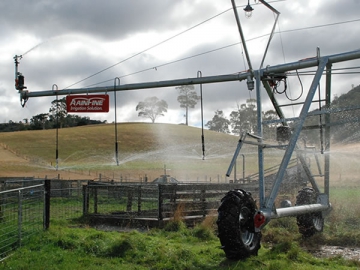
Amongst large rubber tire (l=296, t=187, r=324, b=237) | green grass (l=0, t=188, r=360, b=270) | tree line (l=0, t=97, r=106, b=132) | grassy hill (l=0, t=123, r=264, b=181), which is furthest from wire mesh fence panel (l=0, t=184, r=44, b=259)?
tree line (l=0, t=97, r=106, b=132)

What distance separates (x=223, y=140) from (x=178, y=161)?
90.2 feet

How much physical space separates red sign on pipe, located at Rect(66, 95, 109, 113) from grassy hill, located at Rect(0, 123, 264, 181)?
118 ft

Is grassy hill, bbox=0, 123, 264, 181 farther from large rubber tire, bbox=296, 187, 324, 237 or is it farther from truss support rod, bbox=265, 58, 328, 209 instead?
truss support rod, bbox=265, 58, 328, 209

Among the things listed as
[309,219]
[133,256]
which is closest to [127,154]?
[309,219]

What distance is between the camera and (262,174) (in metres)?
9.11

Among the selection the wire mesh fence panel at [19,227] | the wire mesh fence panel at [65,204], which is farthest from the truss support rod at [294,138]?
the wire mesh fence panel at [65,204]

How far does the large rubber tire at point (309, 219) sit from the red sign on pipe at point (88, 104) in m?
6.53

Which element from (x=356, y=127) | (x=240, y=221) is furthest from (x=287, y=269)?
(x=356, y=127)

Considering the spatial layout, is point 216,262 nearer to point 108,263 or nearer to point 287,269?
point 287,269

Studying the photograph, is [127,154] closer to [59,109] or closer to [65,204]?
[59,109]

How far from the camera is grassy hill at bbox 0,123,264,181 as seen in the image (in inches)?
2256

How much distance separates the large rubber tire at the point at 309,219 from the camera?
443 inches

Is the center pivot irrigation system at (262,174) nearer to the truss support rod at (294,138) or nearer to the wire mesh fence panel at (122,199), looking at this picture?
the truss support rod at (294,138)

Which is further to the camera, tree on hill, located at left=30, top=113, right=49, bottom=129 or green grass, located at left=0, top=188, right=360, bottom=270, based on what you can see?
tree on hill, located at left=30, top=113, right=49, bottom=129
